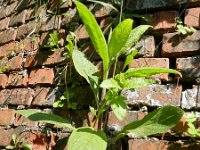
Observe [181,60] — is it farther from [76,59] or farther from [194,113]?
[76,59]

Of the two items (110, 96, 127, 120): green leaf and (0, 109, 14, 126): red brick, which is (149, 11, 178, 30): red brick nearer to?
(110, 96, 127, 120): green leaf

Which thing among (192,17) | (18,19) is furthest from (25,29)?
(192,17)

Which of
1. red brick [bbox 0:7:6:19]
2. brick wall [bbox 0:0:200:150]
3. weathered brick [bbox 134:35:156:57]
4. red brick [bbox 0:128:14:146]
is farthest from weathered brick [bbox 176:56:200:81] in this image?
red brick [bbox 0:7:6:19]

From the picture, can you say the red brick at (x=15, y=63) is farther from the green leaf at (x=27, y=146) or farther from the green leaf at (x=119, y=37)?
the green leaf at (x=119, y=37)

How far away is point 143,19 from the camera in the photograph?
5.01 ft

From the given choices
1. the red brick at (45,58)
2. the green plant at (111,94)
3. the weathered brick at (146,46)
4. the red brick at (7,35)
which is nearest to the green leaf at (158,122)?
Result: the green plant at (111,94)

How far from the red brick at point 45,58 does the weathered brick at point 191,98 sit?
646 mm

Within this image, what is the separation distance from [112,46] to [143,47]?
0.64 ft

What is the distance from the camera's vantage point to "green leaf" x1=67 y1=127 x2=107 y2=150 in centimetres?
113

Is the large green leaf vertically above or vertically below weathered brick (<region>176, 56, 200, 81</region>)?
above

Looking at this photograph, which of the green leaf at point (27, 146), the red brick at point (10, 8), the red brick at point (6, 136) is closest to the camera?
the green leaf at point (27, 146)

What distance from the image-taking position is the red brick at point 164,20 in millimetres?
1454

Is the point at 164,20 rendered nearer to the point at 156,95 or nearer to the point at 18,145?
the point at 156,95

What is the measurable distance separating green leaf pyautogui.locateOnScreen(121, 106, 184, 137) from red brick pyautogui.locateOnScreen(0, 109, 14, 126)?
73cm
